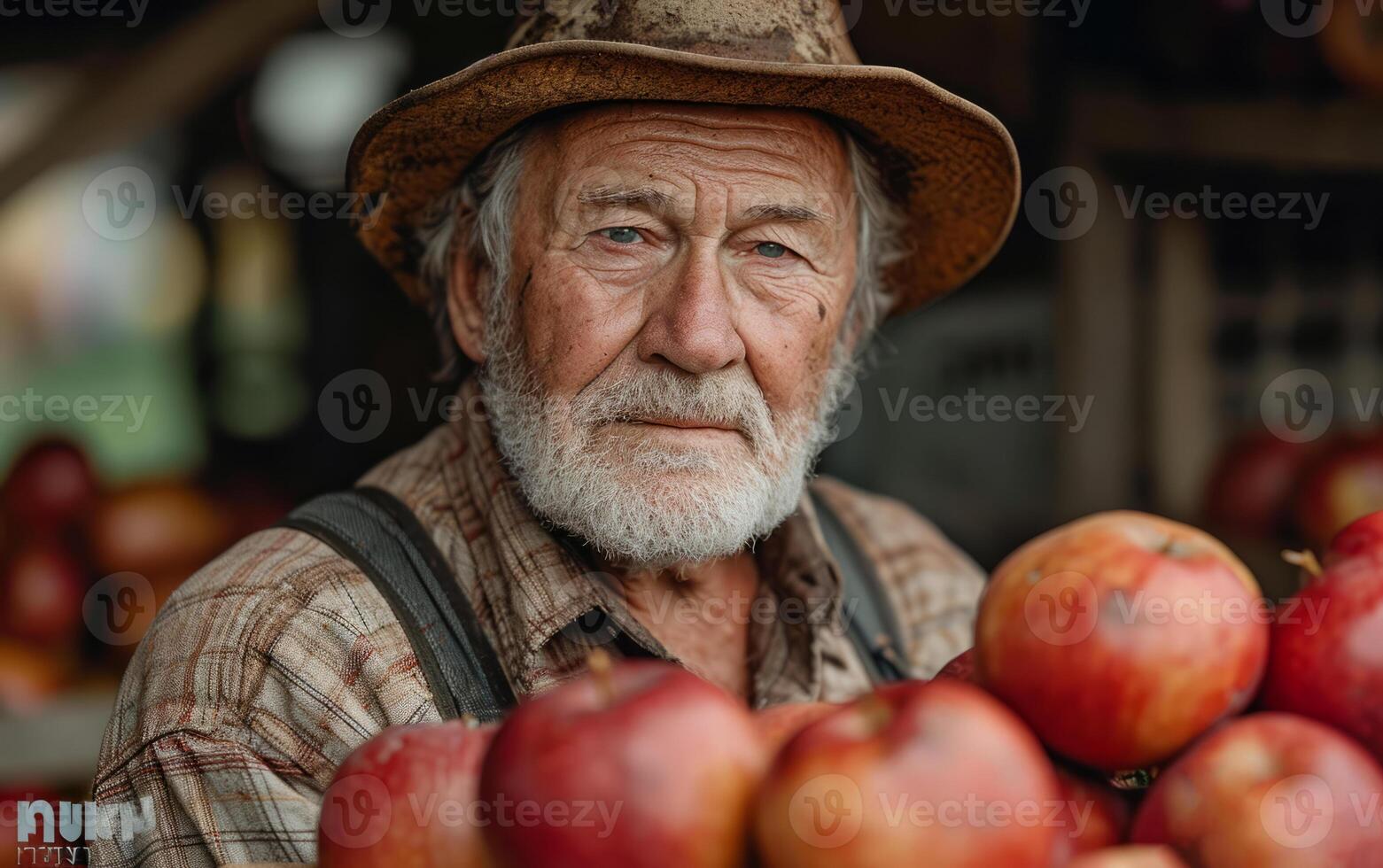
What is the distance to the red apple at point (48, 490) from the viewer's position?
3.78m

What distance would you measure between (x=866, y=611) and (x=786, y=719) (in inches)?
62.1

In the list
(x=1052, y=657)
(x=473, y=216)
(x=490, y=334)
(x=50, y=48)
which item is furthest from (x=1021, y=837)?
(x=50, y=48)

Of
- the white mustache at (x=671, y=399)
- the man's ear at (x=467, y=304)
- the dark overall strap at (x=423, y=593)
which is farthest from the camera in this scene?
the man's ear at (x=467, y=304)

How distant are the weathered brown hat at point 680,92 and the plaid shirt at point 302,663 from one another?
550 mm

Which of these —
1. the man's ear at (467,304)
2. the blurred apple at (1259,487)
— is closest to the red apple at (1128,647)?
the man's ear at (467,304)

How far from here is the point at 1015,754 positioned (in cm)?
90

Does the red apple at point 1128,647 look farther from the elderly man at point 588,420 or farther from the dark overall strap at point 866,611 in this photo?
the dark overall strap at point 866,611

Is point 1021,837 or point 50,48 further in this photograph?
point 50,48

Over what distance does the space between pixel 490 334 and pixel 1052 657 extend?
1.62 meters

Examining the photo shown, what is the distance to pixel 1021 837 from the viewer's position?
88 cm

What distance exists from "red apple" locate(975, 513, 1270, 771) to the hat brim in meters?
1.22

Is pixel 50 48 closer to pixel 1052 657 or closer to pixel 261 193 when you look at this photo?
pixel 261 193

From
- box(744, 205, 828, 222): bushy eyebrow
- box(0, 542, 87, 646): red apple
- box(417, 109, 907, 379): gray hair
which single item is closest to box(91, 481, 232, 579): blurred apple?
box(0, 542, 87, 646): red apple

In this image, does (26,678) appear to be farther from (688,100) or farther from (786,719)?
(786,719)
